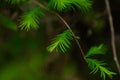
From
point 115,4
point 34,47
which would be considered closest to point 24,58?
point 34,47

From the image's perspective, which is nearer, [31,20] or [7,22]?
[31,20]

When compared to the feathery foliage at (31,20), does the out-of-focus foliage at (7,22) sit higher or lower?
lower

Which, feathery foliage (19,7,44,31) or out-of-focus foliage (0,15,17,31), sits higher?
Result: feathery foliage (19,7,44,31)

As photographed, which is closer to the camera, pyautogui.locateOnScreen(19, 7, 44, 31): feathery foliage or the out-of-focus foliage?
pyautogui.locateOnScreen(19, 7, 44, 31): feathery foliage

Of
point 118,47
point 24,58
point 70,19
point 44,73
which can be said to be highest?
point 70,19

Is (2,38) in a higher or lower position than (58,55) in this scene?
higher

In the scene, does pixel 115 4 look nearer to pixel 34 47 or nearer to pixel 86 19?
pixel 86 19

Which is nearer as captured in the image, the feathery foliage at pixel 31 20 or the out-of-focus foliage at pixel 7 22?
the feathery foliage at pixel 31 20

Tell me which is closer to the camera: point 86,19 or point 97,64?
point 97,64

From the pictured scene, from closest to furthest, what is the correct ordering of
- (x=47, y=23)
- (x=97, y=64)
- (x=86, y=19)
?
(x=97, y=64) < (x=86, y=19) < (x=47, y=23)

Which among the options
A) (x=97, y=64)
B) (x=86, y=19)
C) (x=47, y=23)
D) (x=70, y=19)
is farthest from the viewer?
(x=47, y=23)

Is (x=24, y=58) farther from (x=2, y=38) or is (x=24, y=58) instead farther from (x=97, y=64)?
(x=97, y=64)
